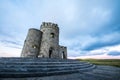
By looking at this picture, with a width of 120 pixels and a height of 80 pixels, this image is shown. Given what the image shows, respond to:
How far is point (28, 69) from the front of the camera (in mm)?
6199

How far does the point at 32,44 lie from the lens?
70.3ft

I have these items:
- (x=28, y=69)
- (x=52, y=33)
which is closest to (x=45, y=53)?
(x=52, y=33)

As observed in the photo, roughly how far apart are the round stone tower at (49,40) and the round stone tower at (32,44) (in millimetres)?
1070

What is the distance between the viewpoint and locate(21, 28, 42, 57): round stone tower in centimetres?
2089

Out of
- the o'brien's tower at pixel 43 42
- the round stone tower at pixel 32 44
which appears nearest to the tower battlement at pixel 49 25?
the o'brien's tower at pixel 43 42

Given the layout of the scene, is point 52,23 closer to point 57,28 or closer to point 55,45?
point 57,28

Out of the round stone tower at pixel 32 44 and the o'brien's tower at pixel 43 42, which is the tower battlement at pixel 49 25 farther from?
the round stone tower at pixel 32 44

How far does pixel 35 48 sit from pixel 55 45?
4.63 m

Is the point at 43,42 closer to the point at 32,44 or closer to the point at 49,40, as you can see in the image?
the point at 49,40

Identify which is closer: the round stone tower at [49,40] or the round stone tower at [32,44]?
the round stone tower at [32,44]

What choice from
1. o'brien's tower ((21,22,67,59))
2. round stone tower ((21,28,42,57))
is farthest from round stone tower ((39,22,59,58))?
round stone tower ((21,28,42,57))

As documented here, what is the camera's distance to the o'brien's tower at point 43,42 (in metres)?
21.2

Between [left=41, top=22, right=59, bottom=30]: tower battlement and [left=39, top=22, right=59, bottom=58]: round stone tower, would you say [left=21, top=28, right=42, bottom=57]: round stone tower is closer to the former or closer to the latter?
[left=39, top=22, right=59, bottom=58]: round stone tower

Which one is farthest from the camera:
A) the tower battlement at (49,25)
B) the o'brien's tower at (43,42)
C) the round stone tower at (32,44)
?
the tower battlement at (49,25)
